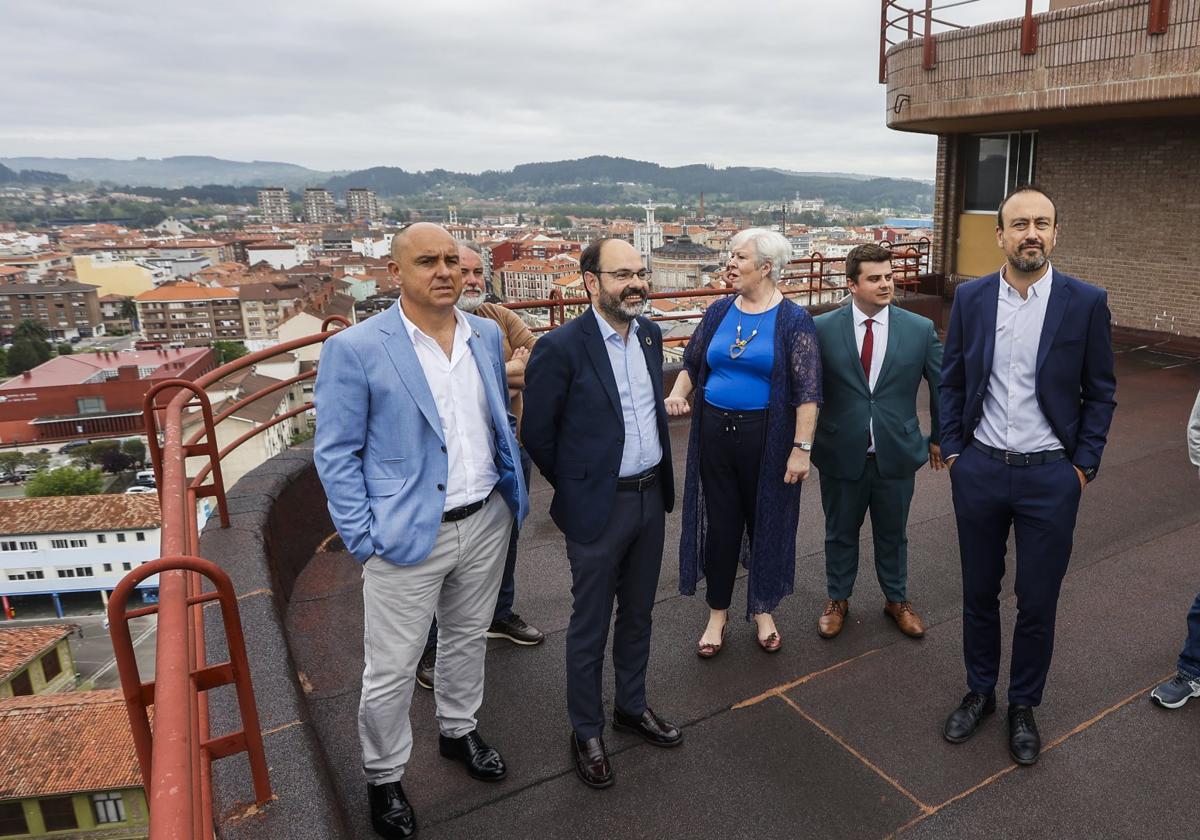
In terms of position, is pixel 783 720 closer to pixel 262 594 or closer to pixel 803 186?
pixel 262 594

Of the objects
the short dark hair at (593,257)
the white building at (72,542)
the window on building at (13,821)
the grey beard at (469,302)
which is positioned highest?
the short dark hair at (593,257)

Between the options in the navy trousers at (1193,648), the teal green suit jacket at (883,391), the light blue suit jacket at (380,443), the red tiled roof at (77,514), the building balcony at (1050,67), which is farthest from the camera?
the red tiled roof at (77,514)

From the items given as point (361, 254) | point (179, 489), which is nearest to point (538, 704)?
point (179, 489)

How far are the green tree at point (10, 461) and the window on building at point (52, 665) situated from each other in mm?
36250

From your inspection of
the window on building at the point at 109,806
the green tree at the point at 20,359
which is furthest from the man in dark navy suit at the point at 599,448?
the green tree at the point at 20,359

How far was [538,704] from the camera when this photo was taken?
2996 millimetres

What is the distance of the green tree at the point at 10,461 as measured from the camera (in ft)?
190

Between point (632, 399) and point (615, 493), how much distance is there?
31 centimetres

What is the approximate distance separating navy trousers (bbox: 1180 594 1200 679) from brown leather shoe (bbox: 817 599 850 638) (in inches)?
49.2

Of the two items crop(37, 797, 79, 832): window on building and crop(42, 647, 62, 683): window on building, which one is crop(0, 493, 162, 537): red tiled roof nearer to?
crop(42, 647, 62, 683): window on building

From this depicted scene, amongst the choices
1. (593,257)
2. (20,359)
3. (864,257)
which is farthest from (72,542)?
(864,257)

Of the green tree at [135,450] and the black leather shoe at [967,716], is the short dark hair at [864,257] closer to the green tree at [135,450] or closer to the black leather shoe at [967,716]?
the black leather shoe at [967,716]

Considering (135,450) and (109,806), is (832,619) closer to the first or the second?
(109,806)

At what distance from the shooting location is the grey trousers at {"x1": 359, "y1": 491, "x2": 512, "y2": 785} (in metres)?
2.27
